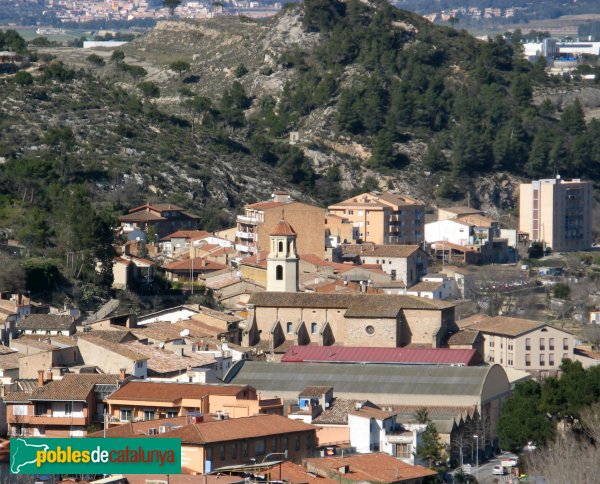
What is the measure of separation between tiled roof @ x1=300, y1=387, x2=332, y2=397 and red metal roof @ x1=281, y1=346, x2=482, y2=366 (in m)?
7.49

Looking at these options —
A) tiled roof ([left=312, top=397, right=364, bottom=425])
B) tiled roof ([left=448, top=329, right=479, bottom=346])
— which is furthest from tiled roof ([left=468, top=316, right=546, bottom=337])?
tiled roof ([left=312, top=397, right=364, bottom=425])

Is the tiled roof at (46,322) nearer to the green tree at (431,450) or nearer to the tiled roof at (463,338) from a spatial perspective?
the tiled roof at (463,338)

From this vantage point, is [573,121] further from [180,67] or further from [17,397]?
[17,397]

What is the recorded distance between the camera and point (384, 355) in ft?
218

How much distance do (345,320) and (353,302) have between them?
75cm

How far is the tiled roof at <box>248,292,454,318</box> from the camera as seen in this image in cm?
6994

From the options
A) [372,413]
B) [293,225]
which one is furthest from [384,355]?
[293,225]

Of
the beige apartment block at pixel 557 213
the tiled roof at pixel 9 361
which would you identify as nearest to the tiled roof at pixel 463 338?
the tiled roof at pixel 9 361

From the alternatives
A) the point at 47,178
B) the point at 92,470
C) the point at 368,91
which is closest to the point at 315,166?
the point at 368,91

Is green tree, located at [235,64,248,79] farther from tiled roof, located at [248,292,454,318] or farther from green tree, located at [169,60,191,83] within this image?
tiled roof, located at [248,292,454,318]

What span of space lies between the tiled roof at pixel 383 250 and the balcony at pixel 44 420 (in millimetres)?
41301

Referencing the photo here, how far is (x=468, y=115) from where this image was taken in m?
132

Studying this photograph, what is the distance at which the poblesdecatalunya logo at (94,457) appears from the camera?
1455 inches

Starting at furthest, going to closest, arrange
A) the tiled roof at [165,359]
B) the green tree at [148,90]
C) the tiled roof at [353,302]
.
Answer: the green tree at [148,90] → the tiled roof at [353,302] → the tiled roof at [165,359]
